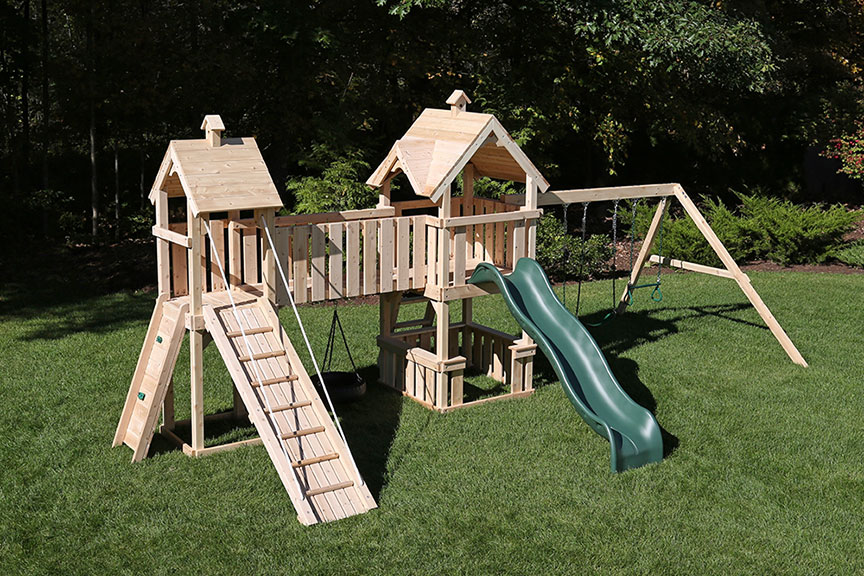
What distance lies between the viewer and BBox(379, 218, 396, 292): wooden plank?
10602 mm

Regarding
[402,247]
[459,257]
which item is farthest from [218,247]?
[459,257]

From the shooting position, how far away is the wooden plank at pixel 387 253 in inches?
417

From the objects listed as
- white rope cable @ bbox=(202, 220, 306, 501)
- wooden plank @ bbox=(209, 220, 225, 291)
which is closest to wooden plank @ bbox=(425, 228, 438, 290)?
wooden plank @ bbox=(209, 220, 225, 291)

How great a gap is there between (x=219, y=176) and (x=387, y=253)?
227cm

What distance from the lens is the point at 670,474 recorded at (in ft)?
29.6

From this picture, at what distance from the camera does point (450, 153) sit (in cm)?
1057

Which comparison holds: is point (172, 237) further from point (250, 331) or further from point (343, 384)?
point (343, 384)

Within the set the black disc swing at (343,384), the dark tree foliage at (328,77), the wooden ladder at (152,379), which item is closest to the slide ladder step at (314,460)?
the wooden ladder at (152,379)

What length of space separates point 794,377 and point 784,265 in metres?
7.33

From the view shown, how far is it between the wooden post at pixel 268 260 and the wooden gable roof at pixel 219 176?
0.28 metres

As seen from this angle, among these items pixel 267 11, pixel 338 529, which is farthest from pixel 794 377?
pixel 267 11

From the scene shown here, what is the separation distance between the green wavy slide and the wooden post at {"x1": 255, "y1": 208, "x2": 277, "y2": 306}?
90.9 inches

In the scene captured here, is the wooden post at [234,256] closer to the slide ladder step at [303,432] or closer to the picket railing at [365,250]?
the picket railing at [365,250]

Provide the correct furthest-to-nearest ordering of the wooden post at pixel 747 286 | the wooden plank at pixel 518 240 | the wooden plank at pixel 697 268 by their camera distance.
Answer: the wooden plank at pixel 697 268 < the wooden post at pixel 747 286 < the wooden plank at pixel 518 240
